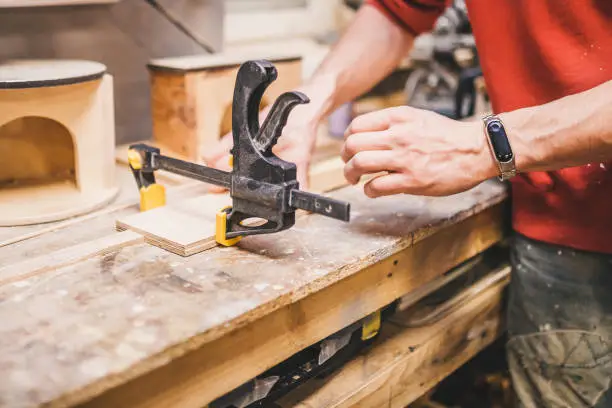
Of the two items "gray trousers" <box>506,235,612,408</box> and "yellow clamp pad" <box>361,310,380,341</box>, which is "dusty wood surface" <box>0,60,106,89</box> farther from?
"gray trousers" <box>506,235,612,408</box>

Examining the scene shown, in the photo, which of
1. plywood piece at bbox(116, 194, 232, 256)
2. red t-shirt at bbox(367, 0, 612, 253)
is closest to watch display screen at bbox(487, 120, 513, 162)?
red t-shirt at bbox(367, 0, 612, 253)

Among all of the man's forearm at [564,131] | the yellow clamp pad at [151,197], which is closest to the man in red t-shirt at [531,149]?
the man's forearm at [564,131]

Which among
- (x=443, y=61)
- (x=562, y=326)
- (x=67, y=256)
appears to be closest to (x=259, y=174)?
(x=67, y=256)

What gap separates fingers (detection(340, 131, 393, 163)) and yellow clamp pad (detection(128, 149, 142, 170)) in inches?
15.8

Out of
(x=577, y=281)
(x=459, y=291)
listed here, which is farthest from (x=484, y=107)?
(x=577, y=281)

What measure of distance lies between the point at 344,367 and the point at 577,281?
0.50 metres

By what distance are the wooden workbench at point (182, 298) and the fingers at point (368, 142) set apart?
153 millimetres

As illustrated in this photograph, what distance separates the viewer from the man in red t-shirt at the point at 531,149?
3.48 feet

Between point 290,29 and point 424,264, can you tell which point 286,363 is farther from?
point 290,29

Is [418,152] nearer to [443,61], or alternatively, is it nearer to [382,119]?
[382,119]

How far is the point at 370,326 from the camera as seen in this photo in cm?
128

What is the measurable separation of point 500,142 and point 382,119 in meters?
0.19

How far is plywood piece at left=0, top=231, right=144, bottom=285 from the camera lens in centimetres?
96

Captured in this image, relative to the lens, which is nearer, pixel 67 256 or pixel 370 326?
pixel 67 256
